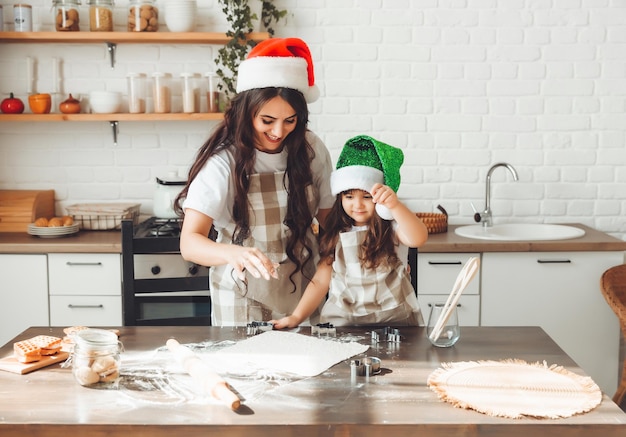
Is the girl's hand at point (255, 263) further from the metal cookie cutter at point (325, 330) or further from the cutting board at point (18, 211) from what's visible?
the cutting board at point (18, 211)

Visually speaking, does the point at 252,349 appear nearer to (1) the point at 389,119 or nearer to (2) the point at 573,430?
(2) the point at 573,430

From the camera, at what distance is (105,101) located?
3.91m

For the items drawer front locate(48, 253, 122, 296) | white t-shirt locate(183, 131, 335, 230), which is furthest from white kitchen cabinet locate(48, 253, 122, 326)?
white t-shirt locate(183, 131, 335, 230)

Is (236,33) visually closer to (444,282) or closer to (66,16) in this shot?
(66,16)

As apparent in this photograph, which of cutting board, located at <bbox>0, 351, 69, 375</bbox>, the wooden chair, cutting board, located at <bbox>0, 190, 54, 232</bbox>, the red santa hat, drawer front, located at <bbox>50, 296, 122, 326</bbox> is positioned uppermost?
the red santa hat

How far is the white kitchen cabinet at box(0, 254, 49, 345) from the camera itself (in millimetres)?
3549

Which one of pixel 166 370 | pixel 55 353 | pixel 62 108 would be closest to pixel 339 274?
pixel 166 370

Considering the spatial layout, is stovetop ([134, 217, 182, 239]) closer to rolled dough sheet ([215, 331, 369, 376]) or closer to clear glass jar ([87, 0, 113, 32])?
clear glass jar ([87, 0, 113, 32])

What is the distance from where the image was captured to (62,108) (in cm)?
393

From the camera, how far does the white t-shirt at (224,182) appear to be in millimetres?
2336

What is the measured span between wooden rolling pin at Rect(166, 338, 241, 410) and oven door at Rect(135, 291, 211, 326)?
665 millimetres

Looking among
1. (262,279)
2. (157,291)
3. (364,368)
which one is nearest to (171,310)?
(157,291)

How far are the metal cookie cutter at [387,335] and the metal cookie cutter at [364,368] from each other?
22 cm

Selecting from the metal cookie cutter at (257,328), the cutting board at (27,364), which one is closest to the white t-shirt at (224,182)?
the metal cookie cutter at (257,328)
